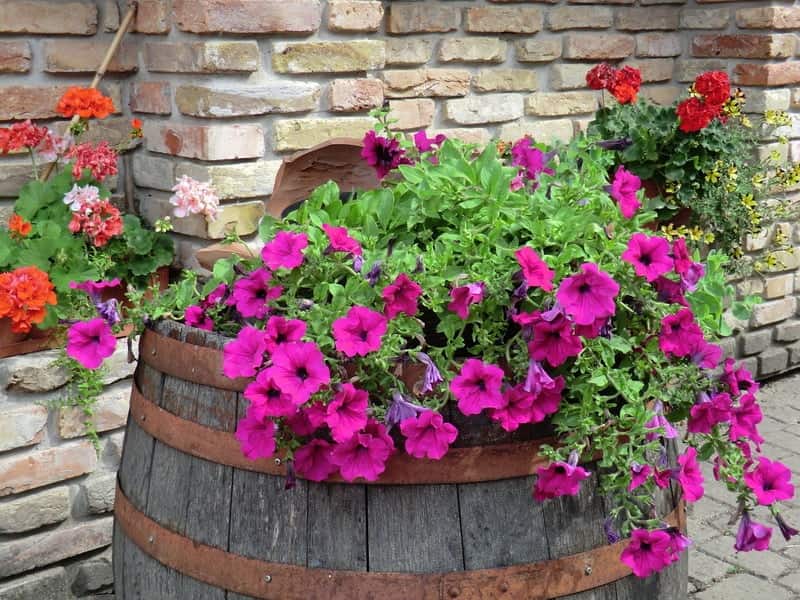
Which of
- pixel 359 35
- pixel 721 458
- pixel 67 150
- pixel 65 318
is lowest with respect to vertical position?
pixel 65 318

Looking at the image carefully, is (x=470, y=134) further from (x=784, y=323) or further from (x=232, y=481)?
(x=232, y=481)

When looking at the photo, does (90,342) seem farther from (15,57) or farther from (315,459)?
(15,57)

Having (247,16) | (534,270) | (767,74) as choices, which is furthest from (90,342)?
→ (767,74)

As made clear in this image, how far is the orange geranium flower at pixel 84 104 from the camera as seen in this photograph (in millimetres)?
2643

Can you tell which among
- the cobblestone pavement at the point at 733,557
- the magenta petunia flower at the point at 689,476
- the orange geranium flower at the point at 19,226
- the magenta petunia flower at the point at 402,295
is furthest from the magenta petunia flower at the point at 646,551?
the orange geranium flower at the point at 19,226

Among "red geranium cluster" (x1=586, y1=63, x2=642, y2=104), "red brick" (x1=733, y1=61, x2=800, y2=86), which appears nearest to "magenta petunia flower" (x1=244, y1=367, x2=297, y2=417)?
"red geranium cluster" (x1=586, y1=63, x2=642, y2=104)

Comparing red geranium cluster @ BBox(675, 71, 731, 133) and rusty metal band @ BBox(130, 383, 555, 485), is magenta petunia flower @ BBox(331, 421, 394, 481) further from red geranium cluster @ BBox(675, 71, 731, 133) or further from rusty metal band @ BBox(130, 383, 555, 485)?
red geranium cluster @ BBox(675, 71, 731, 133)

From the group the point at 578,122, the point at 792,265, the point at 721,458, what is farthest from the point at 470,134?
the point at 721,458

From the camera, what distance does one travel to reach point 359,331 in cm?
131

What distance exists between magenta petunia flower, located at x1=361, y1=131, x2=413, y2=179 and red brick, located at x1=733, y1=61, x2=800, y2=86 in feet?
9.30

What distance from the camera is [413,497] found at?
140 centimetres

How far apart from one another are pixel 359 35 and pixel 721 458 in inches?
72.1

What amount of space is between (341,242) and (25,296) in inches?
51.1

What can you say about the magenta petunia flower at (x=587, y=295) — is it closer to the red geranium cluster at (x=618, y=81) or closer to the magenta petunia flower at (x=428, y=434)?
the magenta petunia flower at (x=428, y=434)
